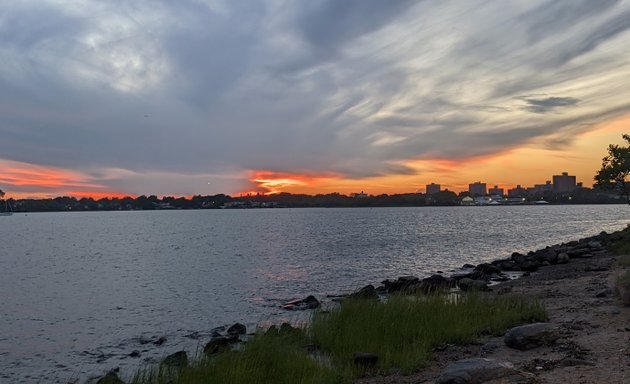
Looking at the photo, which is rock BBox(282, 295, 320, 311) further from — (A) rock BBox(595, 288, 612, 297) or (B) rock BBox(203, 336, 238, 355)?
(A) rock BBox(595, 288, 612, 297)

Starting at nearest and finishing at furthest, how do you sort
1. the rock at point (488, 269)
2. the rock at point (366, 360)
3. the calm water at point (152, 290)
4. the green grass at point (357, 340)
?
the green grass at point (357, 340)
the rock at point (366, 360)
the calm water at point (152, 290)
the rock at point (488, 269)

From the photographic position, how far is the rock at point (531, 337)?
11.6 meters

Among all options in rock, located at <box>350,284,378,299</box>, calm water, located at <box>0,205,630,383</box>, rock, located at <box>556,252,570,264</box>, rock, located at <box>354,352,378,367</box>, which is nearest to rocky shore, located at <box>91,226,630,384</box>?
rock, located at <box>354,352,378,367</box>

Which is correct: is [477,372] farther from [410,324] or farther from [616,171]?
[616,171]

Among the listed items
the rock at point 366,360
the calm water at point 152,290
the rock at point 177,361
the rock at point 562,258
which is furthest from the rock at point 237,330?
the rock at point 562,258

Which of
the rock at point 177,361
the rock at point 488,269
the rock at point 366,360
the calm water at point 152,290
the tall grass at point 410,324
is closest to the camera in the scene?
the rock at point 366,360

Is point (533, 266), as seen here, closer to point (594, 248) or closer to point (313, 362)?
point (594, 248)

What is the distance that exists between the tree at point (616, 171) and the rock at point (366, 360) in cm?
3993

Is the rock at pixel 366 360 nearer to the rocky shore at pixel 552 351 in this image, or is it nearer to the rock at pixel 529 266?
the rocky shore at pixel 552 351

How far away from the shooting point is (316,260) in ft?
159

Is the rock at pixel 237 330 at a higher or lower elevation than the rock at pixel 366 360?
lower

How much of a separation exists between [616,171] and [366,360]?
40.6 metres

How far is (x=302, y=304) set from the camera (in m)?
25.4

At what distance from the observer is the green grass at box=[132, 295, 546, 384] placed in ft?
33.8
